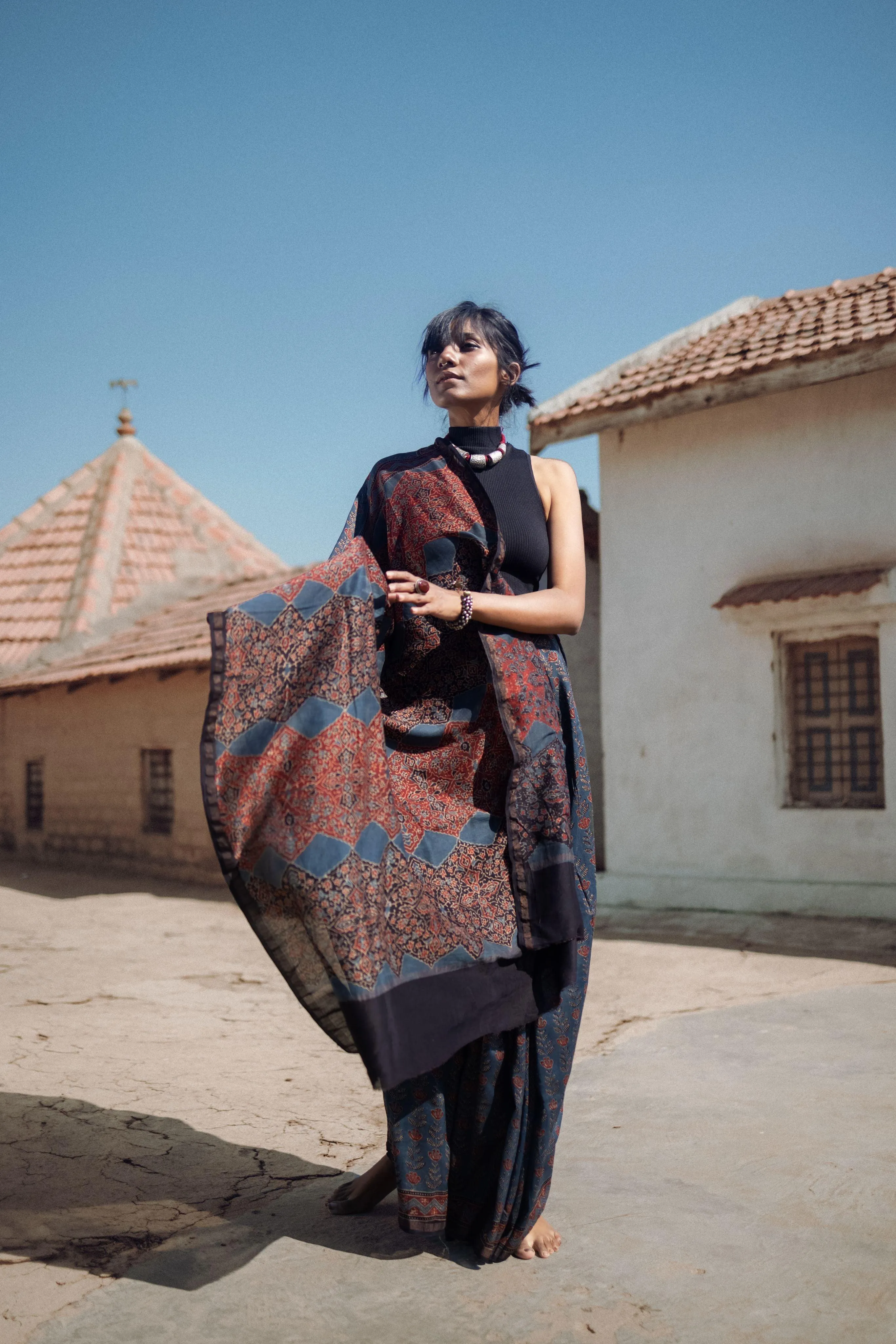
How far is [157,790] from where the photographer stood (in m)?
11.9

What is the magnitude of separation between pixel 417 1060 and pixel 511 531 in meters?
1.13

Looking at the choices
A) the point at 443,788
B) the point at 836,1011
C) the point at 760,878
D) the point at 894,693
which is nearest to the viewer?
the point at 443,788

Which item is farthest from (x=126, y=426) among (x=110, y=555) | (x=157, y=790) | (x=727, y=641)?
(x=727, y=641)

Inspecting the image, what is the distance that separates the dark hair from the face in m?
0.01

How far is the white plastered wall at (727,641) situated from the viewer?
7648mm

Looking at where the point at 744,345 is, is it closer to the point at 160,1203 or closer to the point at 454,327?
the point at 454,327

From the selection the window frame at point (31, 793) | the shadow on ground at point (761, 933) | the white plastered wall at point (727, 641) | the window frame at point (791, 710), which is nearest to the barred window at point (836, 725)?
the window frame at point (791, 710)

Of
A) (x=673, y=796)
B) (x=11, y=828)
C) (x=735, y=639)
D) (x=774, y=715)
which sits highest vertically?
(x=735, y=639)

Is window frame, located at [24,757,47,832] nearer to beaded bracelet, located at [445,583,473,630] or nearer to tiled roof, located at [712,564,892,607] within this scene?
tiled roof, located at [712,564,892,607]

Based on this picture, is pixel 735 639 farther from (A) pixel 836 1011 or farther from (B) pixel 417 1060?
(B) pixel 417 1060

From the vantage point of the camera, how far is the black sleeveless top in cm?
239

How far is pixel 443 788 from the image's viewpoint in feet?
7.36

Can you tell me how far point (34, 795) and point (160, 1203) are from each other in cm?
1230

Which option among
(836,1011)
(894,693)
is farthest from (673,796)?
(836,1011)
